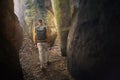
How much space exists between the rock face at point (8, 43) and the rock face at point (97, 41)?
6.44 ft

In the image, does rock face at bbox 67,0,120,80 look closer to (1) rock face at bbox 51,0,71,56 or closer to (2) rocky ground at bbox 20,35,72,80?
(2) rocky ground at bbox 20,35,72,80

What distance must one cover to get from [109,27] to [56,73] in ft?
15.2

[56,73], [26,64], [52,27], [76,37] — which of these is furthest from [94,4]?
[52,27]

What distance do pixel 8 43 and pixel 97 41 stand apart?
10.2ft

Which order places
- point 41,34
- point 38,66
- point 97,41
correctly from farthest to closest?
1. point 38,66
2. point 41,34
3. point 97,41

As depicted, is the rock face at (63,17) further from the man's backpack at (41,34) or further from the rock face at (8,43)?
the rock face at (8,43)

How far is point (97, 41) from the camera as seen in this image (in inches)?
331

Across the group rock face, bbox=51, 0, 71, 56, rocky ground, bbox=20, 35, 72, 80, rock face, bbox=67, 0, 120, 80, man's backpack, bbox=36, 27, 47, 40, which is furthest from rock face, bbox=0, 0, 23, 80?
rock face, bbox=51, 0, 71, 56

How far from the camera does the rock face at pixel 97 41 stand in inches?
316

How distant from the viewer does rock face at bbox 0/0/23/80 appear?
918 cm

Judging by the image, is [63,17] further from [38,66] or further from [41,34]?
[38,66]

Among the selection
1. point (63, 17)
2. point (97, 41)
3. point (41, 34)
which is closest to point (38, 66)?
point (41, 34)

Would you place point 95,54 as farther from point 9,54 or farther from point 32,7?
point 32,7

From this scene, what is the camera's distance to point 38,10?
1605 centimetres
